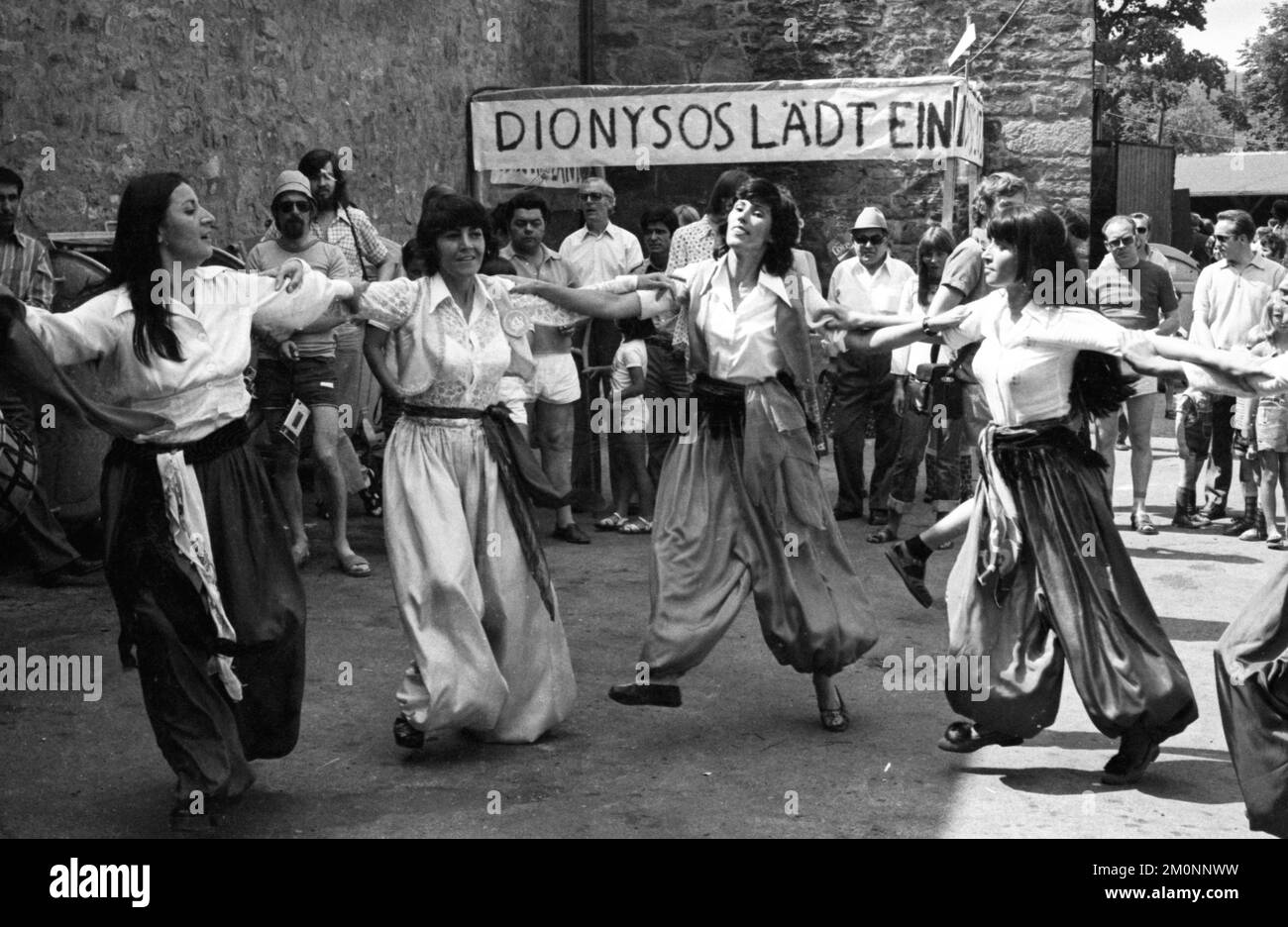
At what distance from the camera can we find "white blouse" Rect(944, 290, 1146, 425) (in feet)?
17.8

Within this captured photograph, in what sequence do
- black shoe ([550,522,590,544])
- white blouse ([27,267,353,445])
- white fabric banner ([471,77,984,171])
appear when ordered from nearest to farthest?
white blouse ([27,267,353,445]) < black shoe ([550,522,590,544]) < white fabric banner ([471,77,984,171])

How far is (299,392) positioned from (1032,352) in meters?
4.23

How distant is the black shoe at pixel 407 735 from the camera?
5594 millimetres

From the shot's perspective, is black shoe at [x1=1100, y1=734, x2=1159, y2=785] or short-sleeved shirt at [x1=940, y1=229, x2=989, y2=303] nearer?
black shoe at [x1=1100, y1=734, x2=1159, y2=785]

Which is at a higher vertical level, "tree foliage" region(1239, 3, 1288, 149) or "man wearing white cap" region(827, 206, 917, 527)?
"tree foliage" region(1239, 3, 1288, 149)

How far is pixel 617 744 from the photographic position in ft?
19.4

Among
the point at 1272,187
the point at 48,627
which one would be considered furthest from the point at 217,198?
the point at 1272,187

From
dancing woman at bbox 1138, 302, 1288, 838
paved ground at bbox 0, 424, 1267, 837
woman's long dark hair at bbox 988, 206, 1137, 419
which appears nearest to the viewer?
dancing woman at bbox 1138, 302, 1288, 838

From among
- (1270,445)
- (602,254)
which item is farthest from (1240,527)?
(602,254)

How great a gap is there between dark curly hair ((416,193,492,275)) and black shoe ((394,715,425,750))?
1.54 m

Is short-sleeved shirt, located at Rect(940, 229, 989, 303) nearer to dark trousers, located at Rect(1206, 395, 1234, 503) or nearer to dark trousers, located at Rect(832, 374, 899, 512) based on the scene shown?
dark trousers, located at Rect(832, 374, 899, 512)

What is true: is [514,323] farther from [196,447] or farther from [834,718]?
[834,718]

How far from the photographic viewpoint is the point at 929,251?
9781 mm

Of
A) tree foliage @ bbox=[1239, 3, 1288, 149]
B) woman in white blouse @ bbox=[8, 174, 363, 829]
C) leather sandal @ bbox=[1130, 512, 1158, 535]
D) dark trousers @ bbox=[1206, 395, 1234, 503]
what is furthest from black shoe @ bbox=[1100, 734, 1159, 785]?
tree foliage @ bbox=[1239, 3, 1288, 149]
